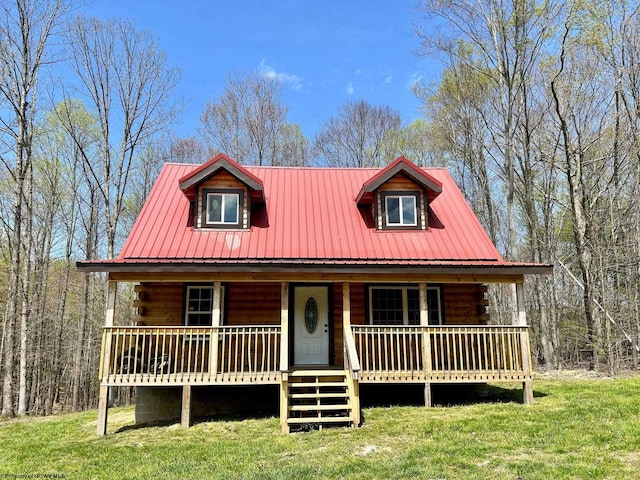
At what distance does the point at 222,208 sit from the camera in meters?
12.6

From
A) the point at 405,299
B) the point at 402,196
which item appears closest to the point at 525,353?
the point at 405,299

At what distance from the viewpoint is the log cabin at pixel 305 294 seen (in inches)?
388

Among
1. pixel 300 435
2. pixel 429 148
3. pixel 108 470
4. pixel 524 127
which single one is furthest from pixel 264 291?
pixel 429 148

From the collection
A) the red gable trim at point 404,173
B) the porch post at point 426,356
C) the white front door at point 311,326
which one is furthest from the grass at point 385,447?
the red gable trim at point 404,173

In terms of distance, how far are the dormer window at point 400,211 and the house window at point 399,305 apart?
197 centimetres

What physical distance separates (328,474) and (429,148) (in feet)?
76.2

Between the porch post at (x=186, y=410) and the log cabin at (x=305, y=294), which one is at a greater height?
the log cabin at (x=305, y=294)

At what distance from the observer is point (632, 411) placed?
28.0 ft

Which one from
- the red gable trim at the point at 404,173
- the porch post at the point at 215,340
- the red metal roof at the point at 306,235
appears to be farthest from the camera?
the red gable trim at the point at 404,173

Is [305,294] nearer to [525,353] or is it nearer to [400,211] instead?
[400,211]

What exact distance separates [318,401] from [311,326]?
122 inches

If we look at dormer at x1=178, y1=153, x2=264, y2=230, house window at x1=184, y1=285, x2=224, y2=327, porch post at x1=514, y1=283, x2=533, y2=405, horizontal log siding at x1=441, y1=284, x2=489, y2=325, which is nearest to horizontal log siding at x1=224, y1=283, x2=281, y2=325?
house window at x1=184, y1=285, x2=224, y2=327

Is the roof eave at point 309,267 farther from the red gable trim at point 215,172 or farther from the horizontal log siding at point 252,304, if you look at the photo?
the red gable trim at point 215,172

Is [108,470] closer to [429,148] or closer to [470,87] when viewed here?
[470,87]
